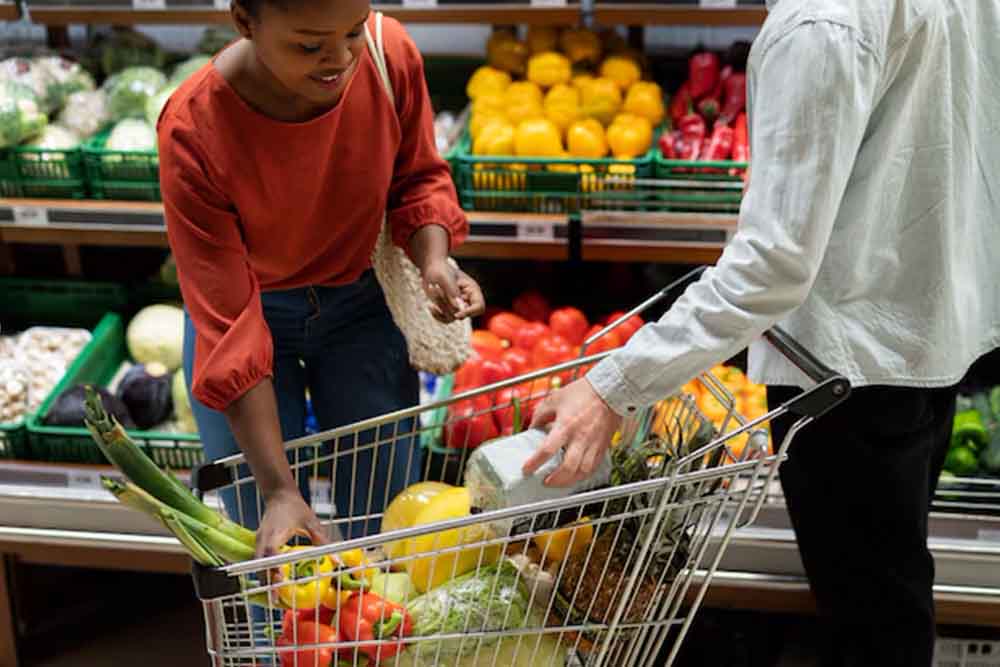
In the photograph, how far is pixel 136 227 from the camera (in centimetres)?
278

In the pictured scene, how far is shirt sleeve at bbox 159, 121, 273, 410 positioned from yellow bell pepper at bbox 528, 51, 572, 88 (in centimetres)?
148

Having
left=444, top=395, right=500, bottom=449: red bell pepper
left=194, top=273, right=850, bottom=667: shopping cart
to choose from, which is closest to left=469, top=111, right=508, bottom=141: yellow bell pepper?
left=444, top=395, right=500, bottom=449: red bell pepper

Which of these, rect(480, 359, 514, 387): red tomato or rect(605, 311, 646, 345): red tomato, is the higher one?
rect(605, 311, 646, 345): red tomato


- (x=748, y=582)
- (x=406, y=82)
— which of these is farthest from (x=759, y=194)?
(x=748, y=582)

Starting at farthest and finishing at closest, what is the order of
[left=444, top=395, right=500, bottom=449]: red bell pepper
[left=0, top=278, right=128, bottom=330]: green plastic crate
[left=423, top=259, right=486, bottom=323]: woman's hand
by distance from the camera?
[left=0, top=278, right=128, bottom=330]: green plastic crate → [left=444, top=395, right=500, bottom=449]: red bell pepper → [left=423, top=259, right=486, bottom=323]: woman's hand

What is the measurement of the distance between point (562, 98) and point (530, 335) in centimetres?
60

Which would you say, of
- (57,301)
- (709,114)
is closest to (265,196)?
(709,114)

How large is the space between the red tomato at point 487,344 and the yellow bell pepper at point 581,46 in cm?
77

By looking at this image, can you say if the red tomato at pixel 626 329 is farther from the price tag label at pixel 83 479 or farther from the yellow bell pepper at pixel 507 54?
the price tag label at pixel 83 479

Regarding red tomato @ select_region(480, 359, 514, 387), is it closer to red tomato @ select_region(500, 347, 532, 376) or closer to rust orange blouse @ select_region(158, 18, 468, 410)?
red tomato @ select_region(500, 347, 532, 376)

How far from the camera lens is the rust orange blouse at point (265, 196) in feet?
5.56

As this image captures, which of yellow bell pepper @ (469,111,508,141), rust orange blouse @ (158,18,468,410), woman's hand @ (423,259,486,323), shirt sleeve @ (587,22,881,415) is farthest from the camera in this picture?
yellow bell pepper @ (469,111,508,141)

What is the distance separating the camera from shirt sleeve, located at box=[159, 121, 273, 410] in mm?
1680

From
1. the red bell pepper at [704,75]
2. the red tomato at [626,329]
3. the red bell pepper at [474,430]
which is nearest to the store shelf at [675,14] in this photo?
the red bell pepper at [704,75]
